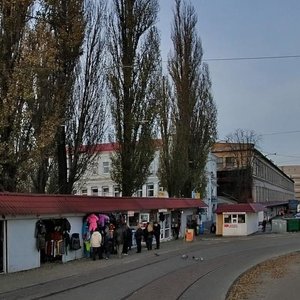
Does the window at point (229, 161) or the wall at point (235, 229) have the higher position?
the window at point (229, 161)

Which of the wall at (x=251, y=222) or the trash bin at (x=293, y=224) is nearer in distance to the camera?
the wall at (x=251, y=222)

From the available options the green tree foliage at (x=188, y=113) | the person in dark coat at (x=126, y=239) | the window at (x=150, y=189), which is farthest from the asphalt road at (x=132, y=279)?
the window at (x=150, y=189)

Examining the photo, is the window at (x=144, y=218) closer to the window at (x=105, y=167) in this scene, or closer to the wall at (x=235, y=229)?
the wall at (x=235, y=229)

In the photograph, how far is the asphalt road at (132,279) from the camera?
14.7 metres

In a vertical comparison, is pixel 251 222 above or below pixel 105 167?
below

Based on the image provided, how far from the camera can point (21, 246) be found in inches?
870

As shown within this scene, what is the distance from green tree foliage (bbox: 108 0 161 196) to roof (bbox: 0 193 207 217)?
2.79 metres

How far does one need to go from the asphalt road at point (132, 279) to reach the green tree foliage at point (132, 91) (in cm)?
1204

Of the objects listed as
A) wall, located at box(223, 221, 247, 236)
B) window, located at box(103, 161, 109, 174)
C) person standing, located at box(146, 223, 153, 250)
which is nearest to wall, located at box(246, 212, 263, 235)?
wall, located at box(223, 221, 247, 236)

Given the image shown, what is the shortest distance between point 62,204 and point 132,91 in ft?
51.1

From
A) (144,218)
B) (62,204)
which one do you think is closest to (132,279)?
(62,204)

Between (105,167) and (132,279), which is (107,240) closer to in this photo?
(132,279)

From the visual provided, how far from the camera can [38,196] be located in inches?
918

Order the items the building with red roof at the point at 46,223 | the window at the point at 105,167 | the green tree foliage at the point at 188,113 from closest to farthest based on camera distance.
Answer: the building with red roof at the point at 46,223, the green tree foliage at the point at 188,113, the window at the point at 105,167
